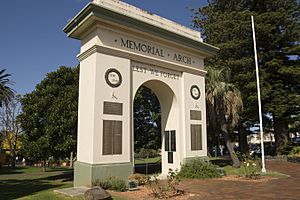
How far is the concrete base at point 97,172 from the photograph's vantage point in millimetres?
10539

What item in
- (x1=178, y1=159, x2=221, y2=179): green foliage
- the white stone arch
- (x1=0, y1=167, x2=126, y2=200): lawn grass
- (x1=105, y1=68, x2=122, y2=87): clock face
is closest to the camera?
(x1=0, y1=167, x2=126, y2=200): lawn grass

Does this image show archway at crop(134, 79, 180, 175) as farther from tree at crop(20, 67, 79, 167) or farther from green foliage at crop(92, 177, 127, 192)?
tree at crop(20, 67, 79, 167)

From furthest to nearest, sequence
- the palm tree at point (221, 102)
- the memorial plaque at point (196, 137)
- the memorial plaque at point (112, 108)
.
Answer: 1. the palm tree at point (221, 102)
2. the memorial plaque at point (196, 137)
3. the memorial plaque at point (112, 108)

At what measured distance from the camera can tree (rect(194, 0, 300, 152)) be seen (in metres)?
22.8

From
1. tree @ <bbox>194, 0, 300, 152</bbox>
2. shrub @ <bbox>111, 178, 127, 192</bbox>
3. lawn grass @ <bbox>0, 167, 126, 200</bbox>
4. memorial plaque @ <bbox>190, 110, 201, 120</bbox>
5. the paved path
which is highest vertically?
tree @ <bbox>194, 0, 300, 152</bbox>

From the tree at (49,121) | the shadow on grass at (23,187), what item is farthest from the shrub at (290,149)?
the shadow on grass at (23,187)

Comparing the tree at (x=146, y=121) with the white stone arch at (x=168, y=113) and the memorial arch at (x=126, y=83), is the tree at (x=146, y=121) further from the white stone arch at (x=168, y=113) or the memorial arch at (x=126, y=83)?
the memorial arch at (x=126, y=83)

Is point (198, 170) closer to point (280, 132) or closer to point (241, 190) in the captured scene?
point (241, 190)

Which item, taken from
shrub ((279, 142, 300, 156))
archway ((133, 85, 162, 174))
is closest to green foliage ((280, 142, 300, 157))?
shrub ((279, 142, 300, 156))

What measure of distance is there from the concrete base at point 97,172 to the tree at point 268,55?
14.4 metres

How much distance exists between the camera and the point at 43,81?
19906 mm

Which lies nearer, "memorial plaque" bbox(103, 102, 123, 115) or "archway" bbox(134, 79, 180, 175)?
"memorial plaque" bbox(103, 102, 123, 115)

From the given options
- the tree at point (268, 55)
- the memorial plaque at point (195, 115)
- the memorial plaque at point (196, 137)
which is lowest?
the memorial plaque at point (196, 137)

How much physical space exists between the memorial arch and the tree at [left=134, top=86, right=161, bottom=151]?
9579 mm
